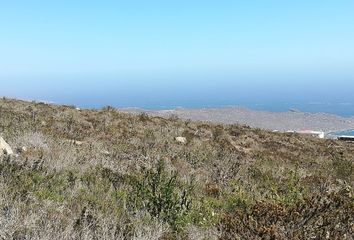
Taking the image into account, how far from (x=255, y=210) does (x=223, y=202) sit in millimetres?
2349

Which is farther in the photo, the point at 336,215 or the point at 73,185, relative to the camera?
the point at 73,185

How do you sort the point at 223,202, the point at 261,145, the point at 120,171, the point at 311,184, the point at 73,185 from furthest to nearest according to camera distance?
the point at 261,145 < the point at 311,184 < the point at 120,171 < the point at 223,202 < the point at 73,185

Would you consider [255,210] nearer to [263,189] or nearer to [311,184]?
[263,189]

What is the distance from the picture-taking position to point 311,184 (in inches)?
386

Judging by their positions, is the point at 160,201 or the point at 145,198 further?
the point at 145,198

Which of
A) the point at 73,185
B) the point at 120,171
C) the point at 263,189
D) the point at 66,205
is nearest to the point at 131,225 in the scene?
the point at 66,205

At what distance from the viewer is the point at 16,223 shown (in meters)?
4.11

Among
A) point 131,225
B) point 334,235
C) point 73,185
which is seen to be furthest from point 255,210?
point 73,185

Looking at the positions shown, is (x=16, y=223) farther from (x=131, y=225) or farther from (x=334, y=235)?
(x=334, y=235)

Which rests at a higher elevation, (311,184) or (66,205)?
(66,205)

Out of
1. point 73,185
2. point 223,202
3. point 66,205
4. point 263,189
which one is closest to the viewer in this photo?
point 66,205

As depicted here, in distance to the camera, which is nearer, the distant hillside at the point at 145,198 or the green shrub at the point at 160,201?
the distant hillside at the point at 145,198

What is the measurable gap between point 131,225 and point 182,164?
221 inches

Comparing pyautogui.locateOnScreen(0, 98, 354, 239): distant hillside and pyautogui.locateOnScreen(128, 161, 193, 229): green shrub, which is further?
pyautogui.locateOnScreen(128, 161, 193, 229): green shrub
